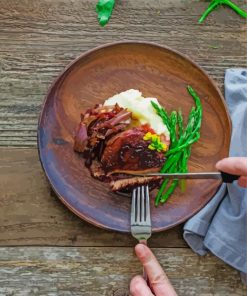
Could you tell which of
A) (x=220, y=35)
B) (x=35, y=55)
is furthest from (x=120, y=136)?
(x=220, y=35)

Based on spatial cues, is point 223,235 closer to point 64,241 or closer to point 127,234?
point 127,234

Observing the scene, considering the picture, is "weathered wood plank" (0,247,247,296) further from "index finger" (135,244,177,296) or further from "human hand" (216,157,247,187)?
"human hand" (216,157,247,187)

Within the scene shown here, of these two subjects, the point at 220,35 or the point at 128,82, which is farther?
the point at 220,35

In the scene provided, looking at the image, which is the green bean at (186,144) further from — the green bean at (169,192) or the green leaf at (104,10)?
the green leaf at (104,10)

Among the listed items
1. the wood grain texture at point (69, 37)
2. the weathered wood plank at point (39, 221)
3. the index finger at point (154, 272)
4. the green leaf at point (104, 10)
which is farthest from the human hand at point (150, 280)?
the green leaf at point (104, 10)

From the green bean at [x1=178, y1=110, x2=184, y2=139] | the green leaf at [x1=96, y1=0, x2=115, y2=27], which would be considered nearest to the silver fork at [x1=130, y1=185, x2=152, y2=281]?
the green bean at [x1=178, y1=110, x2=184, y2=139]

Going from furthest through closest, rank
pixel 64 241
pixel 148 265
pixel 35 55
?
pixel 35 55, pixel 64 241, pixel 148 265
